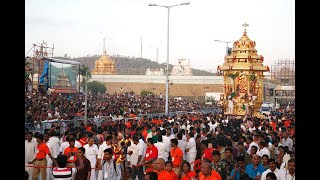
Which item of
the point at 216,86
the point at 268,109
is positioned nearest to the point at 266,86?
the point at 216,86

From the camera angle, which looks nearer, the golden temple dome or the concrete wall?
the concrete wall

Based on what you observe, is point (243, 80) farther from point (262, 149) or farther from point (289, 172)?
point (289, 172)

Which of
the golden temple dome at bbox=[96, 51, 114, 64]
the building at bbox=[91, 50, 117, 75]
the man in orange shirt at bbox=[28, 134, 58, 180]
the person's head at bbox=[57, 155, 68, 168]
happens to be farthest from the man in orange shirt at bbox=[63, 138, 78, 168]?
the golden temple dome at bbox=[96, 51, 114, 64]

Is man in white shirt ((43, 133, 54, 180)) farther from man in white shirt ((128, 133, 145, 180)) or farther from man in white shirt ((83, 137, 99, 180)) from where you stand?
man in white shirt ((128, 133, 145, 180))

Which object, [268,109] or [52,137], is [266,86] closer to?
[268,109]

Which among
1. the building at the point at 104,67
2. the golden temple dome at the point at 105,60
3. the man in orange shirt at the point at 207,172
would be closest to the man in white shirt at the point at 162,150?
the man in orange shirt at the point at 207,172

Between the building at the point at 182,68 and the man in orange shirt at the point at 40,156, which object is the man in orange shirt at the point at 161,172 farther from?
the building at the point at 182,68

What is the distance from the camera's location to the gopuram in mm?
31016

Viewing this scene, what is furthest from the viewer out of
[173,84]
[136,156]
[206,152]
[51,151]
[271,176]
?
[173,84]

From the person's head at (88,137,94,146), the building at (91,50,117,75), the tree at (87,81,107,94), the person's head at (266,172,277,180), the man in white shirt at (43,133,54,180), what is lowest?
the man in white shirt at (43,133,54,180)

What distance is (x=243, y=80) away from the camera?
3153cm

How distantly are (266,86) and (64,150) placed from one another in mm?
52119

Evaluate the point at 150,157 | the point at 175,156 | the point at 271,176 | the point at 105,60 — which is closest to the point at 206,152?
the point at 175,156
